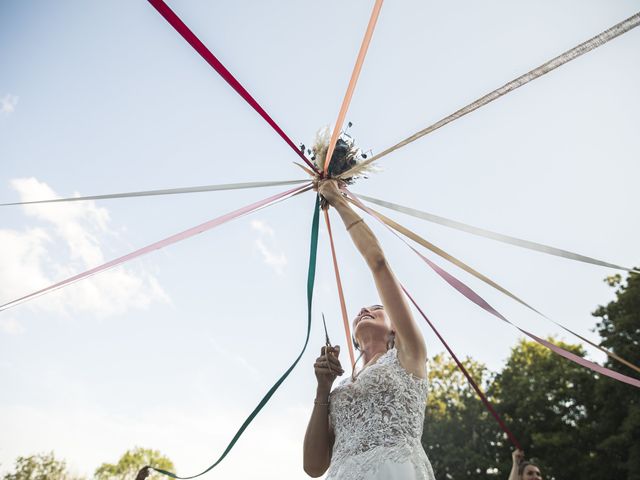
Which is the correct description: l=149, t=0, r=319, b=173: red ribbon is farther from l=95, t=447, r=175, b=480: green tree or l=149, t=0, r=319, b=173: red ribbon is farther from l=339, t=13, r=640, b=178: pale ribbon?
l=95, t=447, r=175, b=480: green tree

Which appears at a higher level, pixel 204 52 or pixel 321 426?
pixel 204 52

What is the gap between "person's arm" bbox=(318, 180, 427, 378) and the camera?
1706mm

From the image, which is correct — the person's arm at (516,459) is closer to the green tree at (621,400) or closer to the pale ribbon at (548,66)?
the pale ribbon at (548,66)

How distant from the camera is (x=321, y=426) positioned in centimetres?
190

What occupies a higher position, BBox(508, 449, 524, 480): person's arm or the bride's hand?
the bride's hand

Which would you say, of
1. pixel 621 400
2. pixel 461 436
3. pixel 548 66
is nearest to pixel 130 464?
pixel 461 436

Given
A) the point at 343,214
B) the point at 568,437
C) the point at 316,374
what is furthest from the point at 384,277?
the point at 568,437

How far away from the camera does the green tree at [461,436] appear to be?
57.6 ft

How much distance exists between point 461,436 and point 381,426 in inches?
815

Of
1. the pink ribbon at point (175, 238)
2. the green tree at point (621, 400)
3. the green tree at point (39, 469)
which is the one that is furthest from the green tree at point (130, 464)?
the pink ribbon at point (175, 238)

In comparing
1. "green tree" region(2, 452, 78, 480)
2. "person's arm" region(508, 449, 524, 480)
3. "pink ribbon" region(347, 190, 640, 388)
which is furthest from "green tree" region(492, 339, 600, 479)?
"green tree" region(2, 452, 78, 480)

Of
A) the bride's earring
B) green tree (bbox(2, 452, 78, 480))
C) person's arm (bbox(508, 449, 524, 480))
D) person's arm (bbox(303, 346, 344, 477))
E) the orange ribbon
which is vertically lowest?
person's arm (bbox(508, 449, 524, 480))

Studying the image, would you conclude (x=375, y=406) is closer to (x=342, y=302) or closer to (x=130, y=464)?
(x=342, y=302)

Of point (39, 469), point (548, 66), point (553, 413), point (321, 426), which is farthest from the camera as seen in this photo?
point (39, 469)
